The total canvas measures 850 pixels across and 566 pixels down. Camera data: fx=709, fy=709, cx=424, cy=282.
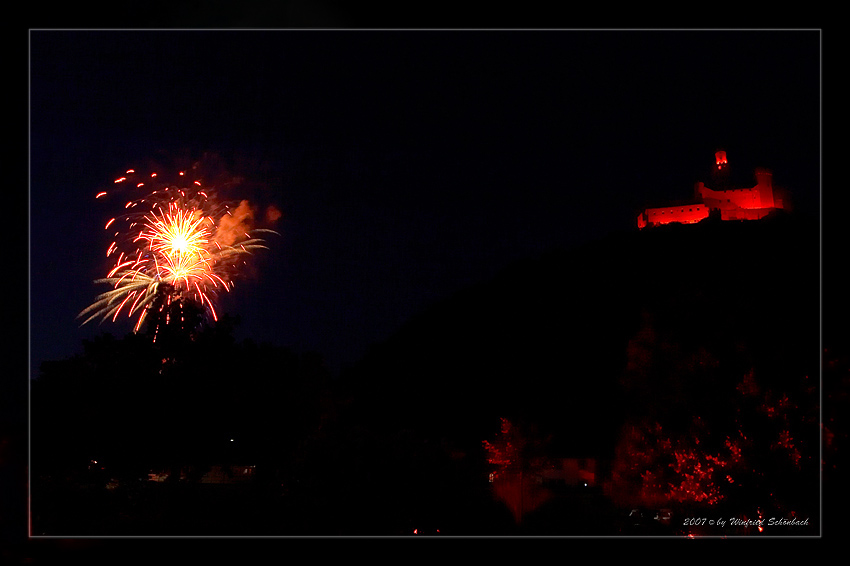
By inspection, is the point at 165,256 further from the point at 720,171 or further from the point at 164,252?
the point at 720,171

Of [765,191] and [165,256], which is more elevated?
[765,191]

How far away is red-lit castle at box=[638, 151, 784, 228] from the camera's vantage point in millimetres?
40031

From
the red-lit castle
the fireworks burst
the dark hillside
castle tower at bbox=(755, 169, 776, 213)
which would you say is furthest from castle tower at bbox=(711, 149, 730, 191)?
the fireworks burst

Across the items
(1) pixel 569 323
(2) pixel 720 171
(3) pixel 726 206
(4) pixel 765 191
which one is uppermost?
(2) pixel 720 171

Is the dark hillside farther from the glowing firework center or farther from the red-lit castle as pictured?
the glowing firework center

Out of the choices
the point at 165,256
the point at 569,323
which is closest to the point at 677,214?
the point at 569,323

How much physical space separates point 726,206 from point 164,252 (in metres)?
36.9

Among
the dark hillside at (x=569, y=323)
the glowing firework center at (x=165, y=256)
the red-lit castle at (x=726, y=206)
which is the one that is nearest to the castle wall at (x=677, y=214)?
the red-lit castle at (x=726, y=206)

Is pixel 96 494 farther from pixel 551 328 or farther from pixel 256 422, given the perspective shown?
pixel 551 328

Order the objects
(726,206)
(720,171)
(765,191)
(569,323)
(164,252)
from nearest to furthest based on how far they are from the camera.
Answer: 1. (164,252)
2. (569,323)
3. (765,191)
4. (726,206)
5. (720,171)

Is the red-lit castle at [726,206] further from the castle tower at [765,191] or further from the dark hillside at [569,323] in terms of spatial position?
the dark hillside at [569,323]

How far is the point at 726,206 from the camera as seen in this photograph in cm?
4056

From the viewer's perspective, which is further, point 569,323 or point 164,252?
point 569,323

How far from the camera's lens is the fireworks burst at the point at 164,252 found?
10391 mm
